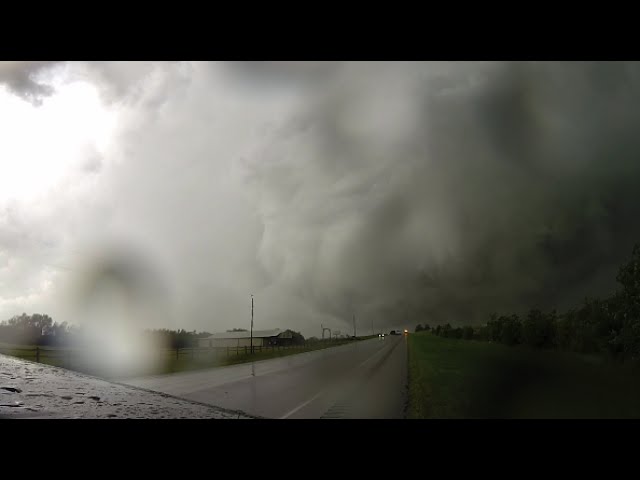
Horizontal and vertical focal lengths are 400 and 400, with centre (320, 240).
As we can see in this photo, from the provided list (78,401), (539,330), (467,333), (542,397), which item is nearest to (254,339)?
(467,333)

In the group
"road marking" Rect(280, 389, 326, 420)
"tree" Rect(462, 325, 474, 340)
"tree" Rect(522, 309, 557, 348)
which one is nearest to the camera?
"road marking" Rect(280, 389, 326, 420)

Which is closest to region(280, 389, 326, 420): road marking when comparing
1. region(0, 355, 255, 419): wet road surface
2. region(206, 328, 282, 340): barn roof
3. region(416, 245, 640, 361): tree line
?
region(0, 355, 255, 419): wet road surface

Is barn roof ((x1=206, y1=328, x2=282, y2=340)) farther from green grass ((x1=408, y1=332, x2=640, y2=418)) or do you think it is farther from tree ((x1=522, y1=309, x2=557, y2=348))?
green grass ((x1=408, y1=332, x2=640, y2=418))

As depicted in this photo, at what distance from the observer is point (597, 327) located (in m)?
19.6

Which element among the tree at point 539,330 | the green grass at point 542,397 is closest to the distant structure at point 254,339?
the tree at point 539,330

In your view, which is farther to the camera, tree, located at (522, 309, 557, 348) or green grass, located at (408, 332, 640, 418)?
tree, located at (522, 309, 557, 348)

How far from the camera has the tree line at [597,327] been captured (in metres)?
16.3

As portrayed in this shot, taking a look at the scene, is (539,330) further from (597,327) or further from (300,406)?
(300,406)

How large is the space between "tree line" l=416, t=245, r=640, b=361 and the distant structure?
49972 mm

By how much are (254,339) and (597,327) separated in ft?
221

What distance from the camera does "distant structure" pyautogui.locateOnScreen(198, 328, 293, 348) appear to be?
72.6m
